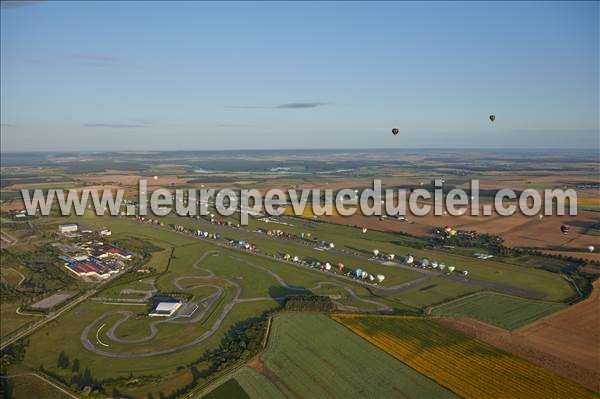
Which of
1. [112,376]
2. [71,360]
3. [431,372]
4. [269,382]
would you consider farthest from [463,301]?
[71,360]

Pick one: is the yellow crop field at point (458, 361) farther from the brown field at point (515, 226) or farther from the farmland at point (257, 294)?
the brown field at point (515, 226)

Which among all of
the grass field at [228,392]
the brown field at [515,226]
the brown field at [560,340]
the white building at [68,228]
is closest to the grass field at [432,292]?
the brown field at [560,340]

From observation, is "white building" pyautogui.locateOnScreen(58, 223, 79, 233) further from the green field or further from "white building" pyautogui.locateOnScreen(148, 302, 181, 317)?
"white building" pyautogui.locateOnScreen(148, 302, 181, 317)

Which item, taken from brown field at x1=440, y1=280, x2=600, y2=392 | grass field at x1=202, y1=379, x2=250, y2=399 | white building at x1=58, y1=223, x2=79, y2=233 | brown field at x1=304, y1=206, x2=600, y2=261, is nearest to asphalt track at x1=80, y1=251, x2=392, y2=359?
grass field at x1=202, y1=379, x2=250, y2=399

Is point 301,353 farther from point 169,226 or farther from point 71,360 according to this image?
point 169,226

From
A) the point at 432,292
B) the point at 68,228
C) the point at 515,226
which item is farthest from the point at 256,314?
the point at 515,226

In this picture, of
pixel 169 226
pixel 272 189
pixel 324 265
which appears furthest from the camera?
pixel 272 189
